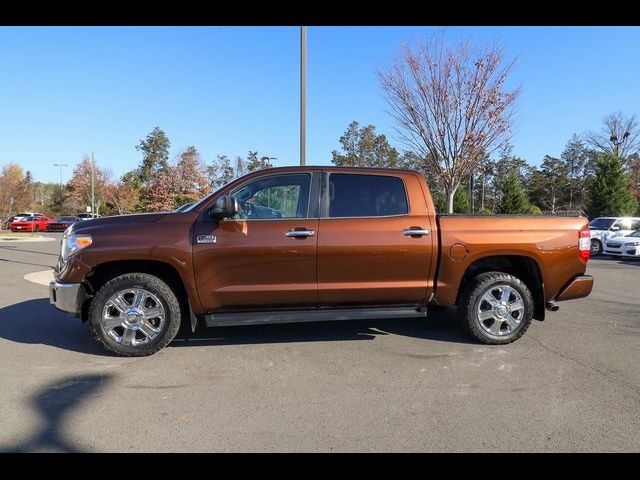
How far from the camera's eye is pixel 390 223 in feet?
15.7

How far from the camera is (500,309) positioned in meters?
4.98

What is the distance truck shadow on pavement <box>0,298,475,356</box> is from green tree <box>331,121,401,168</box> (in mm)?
30138

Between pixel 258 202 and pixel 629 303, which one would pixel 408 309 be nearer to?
pixel 258 202

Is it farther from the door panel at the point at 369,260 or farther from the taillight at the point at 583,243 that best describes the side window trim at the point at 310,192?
the taillight at the point at 583,243

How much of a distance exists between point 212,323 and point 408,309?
211 cm

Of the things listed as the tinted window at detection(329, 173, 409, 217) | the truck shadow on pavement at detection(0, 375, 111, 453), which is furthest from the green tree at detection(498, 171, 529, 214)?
the truck shadow on pavement at detection(0, 375, 111, 453)

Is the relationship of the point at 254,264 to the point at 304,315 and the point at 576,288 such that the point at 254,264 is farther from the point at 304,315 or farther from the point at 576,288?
the point at 576,288

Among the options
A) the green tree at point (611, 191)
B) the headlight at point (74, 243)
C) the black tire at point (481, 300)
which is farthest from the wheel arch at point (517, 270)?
the green tree at point (611, 191)

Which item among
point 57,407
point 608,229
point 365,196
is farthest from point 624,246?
point 57,407

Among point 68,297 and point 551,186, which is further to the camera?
point 551,186

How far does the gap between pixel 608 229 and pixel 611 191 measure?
43.9 ft

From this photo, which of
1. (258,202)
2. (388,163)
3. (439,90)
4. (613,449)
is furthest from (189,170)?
(613,449)

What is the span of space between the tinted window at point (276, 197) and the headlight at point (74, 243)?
1553 mm

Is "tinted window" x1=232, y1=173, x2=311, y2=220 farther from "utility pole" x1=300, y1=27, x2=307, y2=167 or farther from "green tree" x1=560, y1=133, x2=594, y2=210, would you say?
"green tree" x1=560, y1=133, x2=594, y2=210
